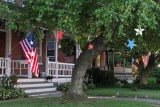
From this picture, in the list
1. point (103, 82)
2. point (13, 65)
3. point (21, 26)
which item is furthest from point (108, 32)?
point (103, 82)

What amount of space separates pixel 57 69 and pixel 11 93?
702cm

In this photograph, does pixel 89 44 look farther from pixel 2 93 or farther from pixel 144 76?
pixel 144 76

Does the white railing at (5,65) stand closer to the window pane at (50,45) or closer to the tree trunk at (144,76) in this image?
the window pane at (50,45)

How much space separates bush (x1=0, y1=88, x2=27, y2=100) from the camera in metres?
16.8

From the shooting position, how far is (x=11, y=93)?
680 inches

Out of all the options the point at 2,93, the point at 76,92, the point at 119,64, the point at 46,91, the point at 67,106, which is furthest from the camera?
the point at 119,64

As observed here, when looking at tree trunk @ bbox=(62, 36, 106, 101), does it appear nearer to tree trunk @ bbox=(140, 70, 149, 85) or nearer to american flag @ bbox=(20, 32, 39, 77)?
american flag @ bbox=(20, 32, 39, 77)

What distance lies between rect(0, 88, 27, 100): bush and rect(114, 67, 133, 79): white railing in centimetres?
2011

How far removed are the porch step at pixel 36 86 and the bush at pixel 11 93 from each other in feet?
3.25

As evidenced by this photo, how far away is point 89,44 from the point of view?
14.9 m

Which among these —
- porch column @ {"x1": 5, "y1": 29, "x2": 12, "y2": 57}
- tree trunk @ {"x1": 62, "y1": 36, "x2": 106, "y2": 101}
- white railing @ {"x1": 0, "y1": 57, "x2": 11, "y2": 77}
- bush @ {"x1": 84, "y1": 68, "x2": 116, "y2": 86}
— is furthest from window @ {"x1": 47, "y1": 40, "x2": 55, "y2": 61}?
tree trunk @ {"x1": 62, "y1": 36, "x2": 106, "y2": 101}

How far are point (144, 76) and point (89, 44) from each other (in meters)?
16.0

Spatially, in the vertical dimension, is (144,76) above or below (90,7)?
below

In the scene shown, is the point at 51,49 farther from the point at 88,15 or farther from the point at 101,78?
the point at 88,15
